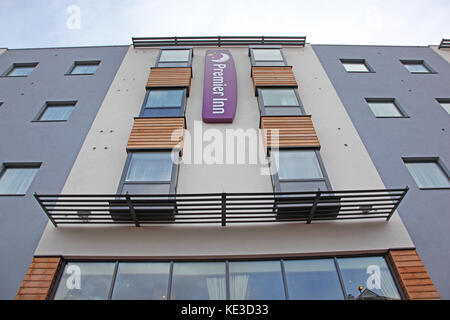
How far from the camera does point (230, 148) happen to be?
10828mm

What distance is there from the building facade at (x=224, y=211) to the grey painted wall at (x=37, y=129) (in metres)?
0.39

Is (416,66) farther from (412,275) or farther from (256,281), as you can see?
(256,281)

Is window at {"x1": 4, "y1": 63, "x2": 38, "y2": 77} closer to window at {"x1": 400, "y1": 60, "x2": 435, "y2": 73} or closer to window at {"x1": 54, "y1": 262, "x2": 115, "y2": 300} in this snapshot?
window at {"x1": 54, "y1": 262, "x2": 115, "y2": 300}

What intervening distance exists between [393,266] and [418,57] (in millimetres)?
14013

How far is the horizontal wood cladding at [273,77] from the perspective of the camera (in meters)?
13.0

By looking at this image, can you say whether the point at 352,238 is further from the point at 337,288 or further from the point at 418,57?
the point at 418,57

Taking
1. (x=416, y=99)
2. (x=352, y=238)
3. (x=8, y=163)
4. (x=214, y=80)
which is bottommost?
(x=352, y=238)

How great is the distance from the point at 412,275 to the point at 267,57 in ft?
38.5

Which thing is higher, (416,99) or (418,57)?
(418,57)

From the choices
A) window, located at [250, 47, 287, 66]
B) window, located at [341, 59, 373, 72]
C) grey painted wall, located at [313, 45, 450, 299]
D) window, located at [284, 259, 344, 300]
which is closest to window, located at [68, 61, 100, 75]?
window, located at [250, 47, 287, 66]

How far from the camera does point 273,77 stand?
1332 centimetres

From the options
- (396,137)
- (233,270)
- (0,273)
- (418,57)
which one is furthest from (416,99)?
(0,273)

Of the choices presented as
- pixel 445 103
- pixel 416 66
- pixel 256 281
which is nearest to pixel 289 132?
pixel 256 281

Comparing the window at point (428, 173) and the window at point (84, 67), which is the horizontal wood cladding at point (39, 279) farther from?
the window at point (428, 173)
